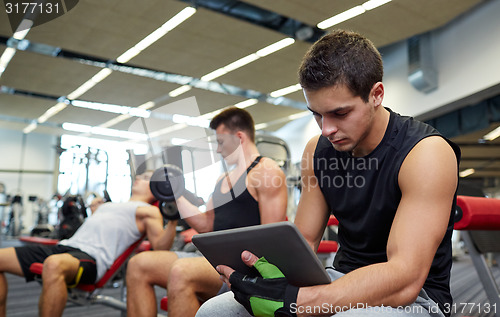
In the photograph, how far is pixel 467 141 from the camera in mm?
8914

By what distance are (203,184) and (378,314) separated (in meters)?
1.74

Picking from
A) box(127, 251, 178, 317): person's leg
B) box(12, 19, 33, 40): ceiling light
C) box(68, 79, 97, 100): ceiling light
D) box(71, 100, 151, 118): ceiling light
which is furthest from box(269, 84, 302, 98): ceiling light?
box(127, 251, 178, 317): person's leg

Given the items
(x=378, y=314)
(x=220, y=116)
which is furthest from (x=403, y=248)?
(x=220, y=116)

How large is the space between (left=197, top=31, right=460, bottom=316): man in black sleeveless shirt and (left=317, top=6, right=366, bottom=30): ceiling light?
15.3 ft

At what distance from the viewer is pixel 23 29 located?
6.09m

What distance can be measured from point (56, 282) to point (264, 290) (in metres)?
1.71

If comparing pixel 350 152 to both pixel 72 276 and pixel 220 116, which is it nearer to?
pixel 220 116

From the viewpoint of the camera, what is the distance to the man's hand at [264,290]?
83 cm

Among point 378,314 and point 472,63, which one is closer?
point 378,314

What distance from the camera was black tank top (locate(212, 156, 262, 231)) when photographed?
5.80ft

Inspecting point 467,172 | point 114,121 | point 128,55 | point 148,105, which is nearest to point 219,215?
point 128,55

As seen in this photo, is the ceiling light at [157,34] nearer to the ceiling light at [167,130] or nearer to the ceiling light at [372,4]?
the ceiling light at [372,4]

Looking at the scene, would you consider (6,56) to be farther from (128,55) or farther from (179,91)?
(179,91)

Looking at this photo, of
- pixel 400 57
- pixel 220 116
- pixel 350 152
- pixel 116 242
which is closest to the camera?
pixel 350 152
